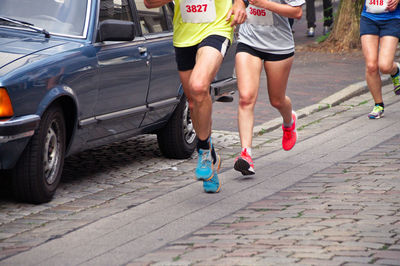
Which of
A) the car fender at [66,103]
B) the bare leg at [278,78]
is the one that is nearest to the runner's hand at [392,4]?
the bare leg at [278,78]

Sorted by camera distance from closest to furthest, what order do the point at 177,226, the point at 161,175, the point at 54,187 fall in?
the point at 177,226 < the point at 54,187 < the point at 161,175

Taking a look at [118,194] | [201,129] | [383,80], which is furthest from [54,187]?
[383,80]

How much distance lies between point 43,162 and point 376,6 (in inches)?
193

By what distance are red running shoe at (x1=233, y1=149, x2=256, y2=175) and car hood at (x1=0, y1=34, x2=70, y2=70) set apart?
161cm

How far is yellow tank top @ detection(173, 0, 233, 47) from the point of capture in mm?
6595

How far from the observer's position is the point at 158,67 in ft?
25.5

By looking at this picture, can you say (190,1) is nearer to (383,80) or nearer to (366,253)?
(366,253)

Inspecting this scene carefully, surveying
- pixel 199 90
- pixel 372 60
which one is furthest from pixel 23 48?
pixel 372 60

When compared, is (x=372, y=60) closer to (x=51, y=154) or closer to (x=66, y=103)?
(x=66, y=103)

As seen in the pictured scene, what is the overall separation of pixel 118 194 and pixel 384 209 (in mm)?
2015

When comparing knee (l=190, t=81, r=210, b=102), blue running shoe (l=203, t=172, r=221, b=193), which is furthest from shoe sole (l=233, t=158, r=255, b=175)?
knee (l=190, t=81, r=210, b=102)

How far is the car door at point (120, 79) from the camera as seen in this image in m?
6.98

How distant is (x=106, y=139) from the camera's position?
7.21 m

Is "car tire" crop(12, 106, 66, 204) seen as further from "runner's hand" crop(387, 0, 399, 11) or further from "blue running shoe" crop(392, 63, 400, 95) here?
"blue running shoe" crop(392, 63, 400, 95)
